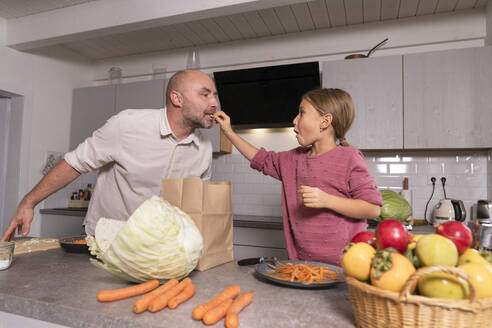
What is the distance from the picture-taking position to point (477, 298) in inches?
23.8

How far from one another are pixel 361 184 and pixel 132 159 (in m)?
1.08

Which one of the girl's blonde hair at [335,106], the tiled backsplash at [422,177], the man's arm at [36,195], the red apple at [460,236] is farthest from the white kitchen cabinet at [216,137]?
the red apple at [460,236]

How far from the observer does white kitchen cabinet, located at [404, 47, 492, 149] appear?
2.72m

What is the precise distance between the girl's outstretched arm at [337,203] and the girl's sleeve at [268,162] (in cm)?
42

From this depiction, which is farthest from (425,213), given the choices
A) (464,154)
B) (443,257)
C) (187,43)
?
(187,43)

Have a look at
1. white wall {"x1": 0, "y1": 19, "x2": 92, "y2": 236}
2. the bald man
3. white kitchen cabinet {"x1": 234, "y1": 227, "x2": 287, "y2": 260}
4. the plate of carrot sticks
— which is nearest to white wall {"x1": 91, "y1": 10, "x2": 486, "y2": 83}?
white wall {"x1": 0, "y1": 19, "x2": 92, "y2": 236}

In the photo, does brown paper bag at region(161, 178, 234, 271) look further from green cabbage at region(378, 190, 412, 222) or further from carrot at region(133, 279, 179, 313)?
green cabbage at region(378, 190, 412, 222)

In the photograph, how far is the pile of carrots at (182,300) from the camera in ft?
2.53

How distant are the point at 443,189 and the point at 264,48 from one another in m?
2.16

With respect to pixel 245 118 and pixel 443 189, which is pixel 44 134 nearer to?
pixel 245 118

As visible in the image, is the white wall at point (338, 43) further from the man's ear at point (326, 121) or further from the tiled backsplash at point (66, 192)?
the man's ear at point (326, 121)

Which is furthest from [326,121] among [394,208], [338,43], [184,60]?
[184,60]

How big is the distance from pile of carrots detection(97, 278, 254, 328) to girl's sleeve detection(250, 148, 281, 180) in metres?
0.78

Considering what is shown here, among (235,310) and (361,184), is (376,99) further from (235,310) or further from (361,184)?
(235,310)
